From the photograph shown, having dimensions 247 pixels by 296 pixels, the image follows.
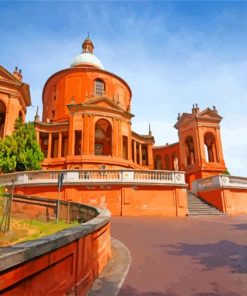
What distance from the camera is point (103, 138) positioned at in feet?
93.5

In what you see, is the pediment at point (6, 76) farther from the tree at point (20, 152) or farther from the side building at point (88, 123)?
the tree at point (20, 152)

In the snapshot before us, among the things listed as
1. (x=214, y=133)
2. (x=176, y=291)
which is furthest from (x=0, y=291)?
(x=214, y=133)

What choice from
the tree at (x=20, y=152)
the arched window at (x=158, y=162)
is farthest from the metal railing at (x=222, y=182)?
the arched window at (x=158, y=162)

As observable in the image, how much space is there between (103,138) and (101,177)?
14.3m

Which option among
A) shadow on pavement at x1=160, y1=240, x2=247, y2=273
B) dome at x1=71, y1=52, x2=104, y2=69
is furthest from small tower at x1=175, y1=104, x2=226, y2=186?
shadow on pavement at x1=160, y1=240, x2=247, y2=273

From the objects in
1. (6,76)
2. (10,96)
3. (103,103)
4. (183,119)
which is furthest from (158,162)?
(6,76)

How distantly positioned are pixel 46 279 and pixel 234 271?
4.32 meters

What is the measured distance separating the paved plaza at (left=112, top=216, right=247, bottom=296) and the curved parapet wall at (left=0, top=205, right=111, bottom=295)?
2.86 ft

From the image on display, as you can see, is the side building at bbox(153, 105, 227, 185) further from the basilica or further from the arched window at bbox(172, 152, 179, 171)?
the arched window at bbox(172, 152, 179, 171)

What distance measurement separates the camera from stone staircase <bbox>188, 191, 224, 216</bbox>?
1562 cm

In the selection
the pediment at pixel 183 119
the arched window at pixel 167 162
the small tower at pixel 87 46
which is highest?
the small tower at pixel 87 46

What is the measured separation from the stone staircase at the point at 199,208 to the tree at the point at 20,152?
13.3 metres

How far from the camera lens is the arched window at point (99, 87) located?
31278mm

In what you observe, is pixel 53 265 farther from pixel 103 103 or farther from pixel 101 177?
pixel 103 103
